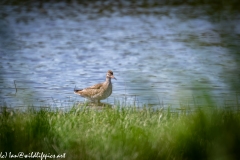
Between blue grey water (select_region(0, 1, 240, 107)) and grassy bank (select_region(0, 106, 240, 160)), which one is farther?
grassy bank (select_region(0, 106, 240, 160))

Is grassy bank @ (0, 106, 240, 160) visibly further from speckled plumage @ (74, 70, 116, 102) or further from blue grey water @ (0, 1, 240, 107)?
speckled plumage @ (74, 70, 116, 102)

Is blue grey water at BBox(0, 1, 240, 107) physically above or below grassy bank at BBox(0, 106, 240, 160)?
above

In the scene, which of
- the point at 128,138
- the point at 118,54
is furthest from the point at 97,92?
the point at 118,54

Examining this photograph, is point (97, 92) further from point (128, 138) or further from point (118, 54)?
point (118, 54)

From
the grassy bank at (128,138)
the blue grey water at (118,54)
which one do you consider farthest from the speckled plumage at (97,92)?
the grassy bank at (128,138)

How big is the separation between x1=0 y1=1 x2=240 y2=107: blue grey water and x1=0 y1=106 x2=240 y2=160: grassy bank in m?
0.16

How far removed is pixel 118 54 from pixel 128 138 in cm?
1072

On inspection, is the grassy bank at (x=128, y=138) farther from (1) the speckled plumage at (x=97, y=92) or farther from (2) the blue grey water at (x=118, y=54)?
(1) the speckled plumage at (x=97, y=92)

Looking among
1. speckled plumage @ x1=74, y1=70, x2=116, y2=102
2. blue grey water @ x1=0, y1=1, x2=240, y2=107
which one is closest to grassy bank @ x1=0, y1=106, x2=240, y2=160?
blue grey water @ x1=0, y1=1, x2=240, y2=107

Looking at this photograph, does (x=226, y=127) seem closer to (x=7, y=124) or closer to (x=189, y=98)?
(x=189, y=98)

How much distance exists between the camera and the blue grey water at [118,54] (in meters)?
2.64

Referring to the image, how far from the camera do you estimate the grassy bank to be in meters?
2.91

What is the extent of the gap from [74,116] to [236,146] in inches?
109

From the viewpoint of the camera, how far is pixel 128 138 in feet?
13.1
